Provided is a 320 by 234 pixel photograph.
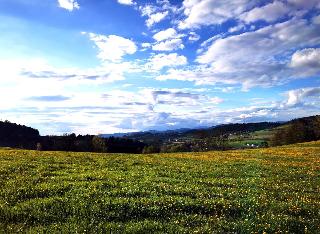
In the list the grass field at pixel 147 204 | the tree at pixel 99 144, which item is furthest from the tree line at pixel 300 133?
the grass field at pixel 147 204

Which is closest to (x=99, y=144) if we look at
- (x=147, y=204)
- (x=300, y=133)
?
(x=300, y=133)

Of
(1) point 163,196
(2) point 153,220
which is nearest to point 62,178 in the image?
(1) point 163,196

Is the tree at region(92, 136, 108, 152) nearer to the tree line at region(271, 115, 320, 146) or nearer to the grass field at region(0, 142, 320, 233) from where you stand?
the tree line at region(271, 115, 320, 146)

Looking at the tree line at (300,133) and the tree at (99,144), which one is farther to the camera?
the tree line at (300,133)

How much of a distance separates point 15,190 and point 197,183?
11.9m

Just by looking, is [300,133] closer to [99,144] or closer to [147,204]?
[99,144]

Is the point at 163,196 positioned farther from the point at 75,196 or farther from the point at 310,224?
the point at 310,224

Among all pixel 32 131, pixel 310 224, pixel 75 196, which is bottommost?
pixel 310 224

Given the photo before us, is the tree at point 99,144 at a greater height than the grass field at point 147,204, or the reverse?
the tree at point 99,144

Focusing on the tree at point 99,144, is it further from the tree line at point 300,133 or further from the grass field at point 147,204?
the grass field at point 147,204

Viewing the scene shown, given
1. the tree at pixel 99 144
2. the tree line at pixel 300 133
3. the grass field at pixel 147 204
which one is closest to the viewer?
the grass field at pixel 147 204

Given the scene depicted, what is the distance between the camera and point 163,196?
21.8m

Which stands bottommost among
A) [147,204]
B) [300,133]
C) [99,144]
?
[147,204]

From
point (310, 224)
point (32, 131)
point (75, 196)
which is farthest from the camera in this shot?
point (32, 131)
